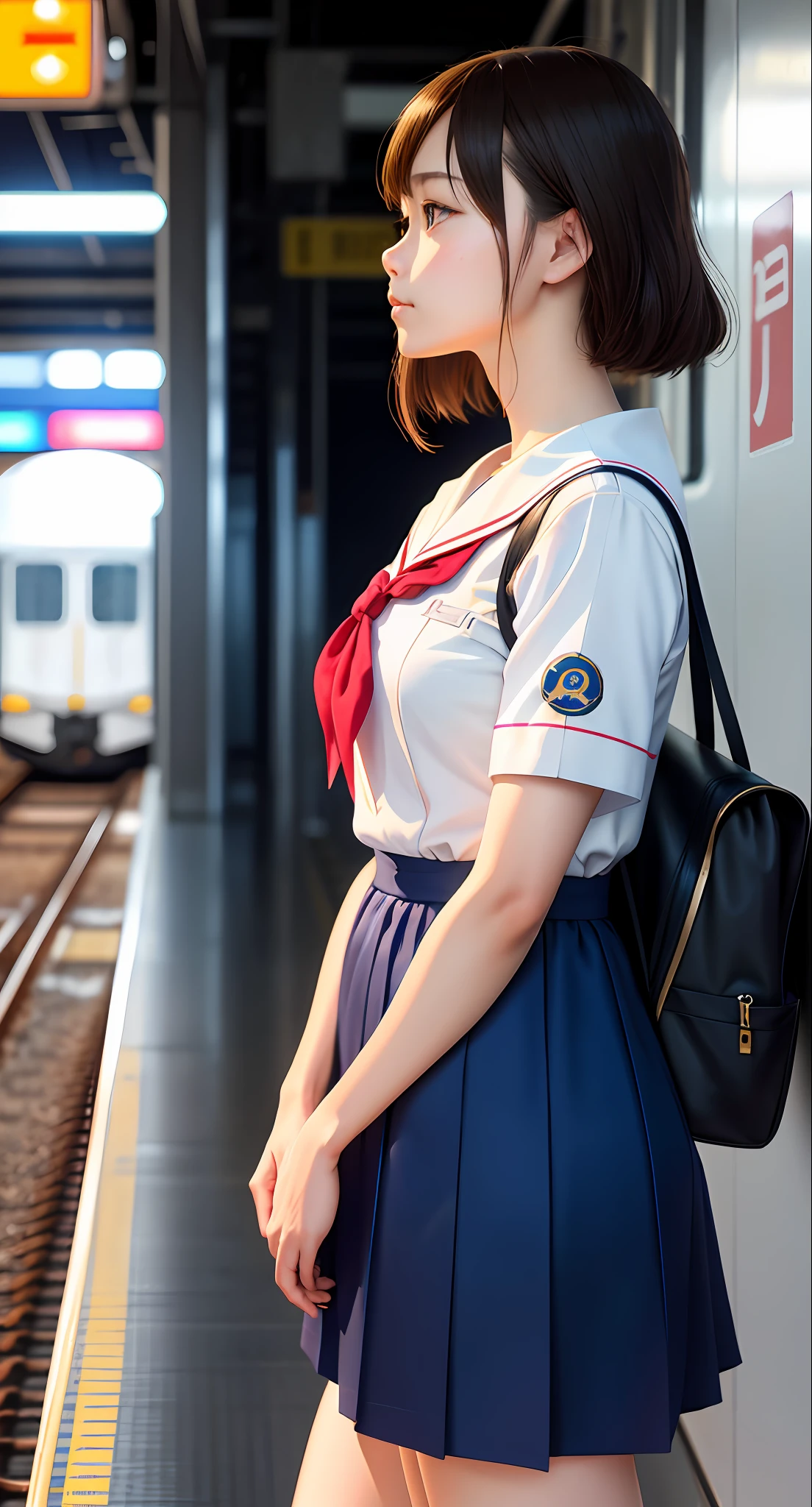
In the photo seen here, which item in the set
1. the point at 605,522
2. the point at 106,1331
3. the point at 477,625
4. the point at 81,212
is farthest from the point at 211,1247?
the point at 81,212

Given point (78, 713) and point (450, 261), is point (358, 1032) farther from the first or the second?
point (78, 713)

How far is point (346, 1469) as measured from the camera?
1.12 meters

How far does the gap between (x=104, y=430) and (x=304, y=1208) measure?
11892 millimetres

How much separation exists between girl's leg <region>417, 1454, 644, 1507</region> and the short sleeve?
1.57 feet

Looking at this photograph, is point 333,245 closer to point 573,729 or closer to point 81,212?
point 81,212

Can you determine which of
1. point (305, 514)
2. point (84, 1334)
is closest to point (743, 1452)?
point (84, 1334)

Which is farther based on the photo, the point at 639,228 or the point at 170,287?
the point at 170,287

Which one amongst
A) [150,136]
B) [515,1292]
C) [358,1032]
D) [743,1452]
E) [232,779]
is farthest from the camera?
[232,779]

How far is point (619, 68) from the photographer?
0.99 m

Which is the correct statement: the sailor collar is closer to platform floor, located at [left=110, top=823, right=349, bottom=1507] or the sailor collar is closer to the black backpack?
the black backpack

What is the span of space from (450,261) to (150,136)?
1249 centimetres

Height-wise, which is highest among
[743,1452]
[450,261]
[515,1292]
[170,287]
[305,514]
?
[170,287]

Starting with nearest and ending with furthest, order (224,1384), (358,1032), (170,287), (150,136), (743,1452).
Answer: (358,1032) < (743,1452) < (224,1384) < (170,287) < (150,136)

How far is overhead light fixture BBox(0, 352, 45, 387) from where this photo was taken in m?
12.2
